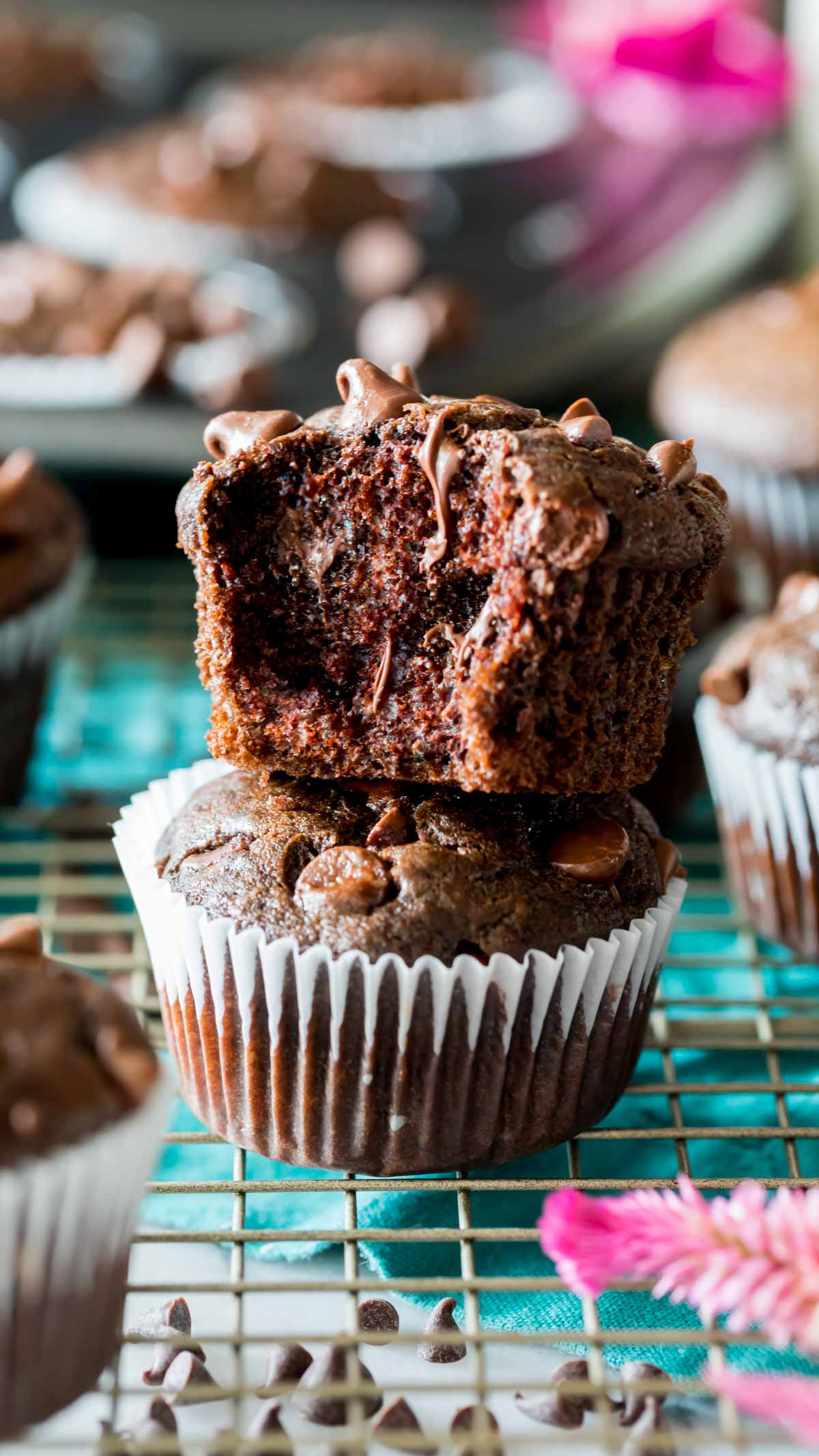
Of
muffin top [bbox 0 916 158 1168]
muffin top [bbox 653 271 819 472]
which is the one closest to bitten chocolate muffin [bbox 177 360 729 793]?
muffin top [bbox 0 916 158 1168]

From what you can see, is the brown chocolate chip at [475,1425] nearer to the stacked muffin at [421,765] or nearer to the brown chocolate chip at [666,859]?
the stacked muffin at [421,765]

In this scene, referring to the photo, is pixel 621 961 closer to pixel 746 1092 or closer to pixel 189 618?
pixel 746 1092

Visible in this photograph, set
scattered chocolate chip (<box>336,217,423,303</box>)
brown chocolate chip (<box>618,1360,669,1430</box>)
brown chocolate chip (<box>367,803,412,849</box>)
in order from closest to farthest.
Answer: brown chocolate chip (<box>618,1360,669,1430</box>) → brown chocolate chip (<box>367,803,412,849</box>) → scattered chocolate chip (<box>336,217,423,303</box>)

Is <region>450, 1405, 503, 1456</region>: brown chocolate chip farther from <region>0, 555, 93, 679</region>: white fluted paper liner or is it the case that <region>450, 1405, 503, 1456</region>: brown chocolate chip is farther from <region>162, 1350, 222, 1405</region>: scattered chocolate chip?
<region>0, 555, 93, 679</region>: white fluted paper liner

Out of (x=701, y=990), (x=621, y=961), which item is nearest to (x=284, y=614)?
(x=621, y=961)

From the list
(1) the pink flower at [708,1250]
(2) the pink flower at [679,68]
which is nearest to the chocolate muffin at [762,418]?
(1) the pink flower at [708,1250]

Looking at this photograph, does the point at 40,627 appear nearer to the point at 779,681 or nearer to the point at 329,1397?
the point at 779,681
